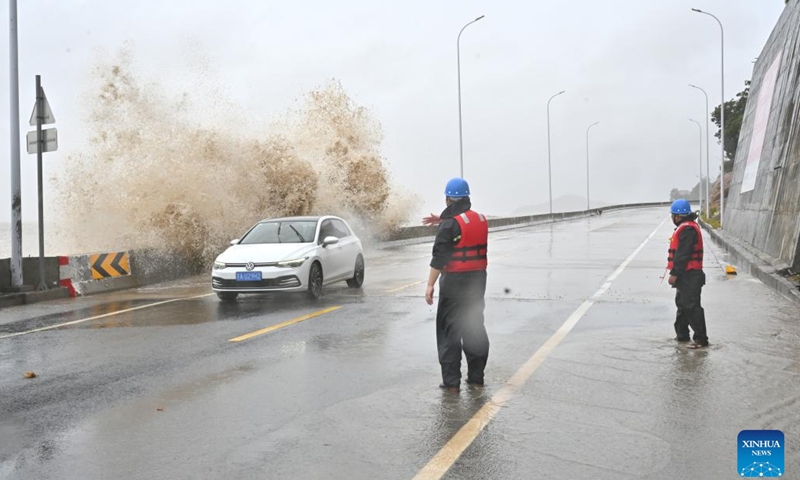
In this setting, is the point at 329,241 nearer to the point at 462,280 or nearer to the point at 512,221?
the point at 462,280

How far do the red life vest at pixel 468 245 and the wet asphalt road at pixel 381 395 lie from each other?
1.02 m

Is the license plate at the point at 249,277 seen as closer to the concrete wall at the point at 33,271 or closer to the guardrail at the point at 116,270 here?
the guardrail at the point at 116,270

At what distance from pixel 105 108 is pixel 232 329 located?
Result: 1709 cm

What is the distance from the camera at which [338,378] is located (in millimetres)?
6746

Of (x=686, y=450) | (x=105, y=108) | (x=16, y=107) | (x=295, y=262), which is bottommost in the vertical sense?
(x=686, y=450)

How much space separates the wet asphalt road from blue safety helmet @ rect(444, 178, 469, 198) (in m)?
1.63

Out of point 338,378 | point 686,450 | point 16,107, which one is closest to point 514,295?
point 338,378

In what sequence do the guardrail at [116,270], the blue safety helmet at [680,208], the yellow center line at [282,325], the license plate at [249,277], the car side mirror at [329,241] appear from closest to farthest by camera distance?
the blue safety helmet at [680,208]
the yellow center line at [282,325]
the license plate at [249,277]
the car side mirror at [329,241]
the guardrail at [116,270]

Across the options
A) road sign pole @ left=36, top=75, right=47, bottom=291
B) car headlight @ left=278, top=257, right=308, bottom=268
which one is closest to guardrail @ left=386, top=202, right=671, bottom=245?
road sign pole @ left=36, top=75, right=47, bottom=291

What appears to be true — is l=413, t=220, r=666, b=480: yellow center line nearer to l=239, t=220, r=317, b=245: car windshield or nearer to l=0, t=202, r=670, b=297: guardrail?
l=239, t=220, r=317, b=245: car windshield

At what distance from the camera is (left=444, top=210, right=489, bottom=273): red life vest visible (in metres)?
6.41

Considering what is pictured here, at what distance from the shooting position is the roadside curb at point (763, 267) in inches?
489

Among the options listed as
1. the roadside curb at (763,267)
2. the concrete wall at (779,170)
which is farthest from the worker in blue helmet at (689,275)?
the concrete wall at (779,170)

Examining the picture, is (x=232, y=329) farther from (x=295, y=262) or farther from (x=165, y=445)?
(x=165, y=445)
